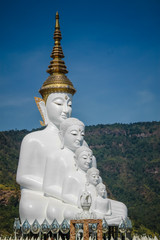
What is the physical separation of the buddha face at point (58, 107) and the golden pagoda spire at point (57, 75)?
0.21 meters

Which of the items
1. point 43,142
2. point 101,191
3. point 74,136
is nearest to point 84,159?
point 74,136

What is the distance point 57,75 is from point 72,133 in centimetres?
232

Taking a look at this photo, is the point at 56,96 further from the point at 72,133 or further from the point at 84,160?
the point at 84,160

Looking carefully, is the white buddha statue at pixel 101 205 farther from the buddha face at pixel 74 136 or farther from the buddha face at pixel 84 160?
the buddha face at pixel 74 136

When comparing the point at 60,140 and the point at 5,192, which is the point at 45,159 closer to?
the point at 60,140

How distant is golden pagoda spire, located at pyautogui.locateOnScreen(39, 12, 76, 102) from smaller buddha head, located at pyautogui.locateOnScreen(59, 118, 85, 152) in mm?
1281

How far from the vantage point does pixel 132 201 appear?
144 ft

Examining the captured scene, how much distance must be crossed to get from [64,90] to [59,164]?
8.63 ft

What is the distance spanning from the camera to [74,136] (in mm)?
14617

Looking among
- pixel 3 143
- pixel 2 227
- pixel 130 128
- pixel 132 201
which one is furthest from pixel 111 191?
pixel 130 128

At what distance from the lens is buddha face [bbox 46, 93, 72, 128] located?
15.3 meters

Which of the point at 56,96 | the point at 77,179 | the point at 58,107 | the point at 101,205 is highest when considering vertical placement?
the point at 56,96

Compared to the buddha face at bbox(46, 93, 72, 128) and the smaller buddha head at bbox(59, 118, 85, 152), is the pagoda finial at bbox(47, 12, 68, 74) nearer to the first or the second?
the buddha face at bbox(46, 93, 72, 128)

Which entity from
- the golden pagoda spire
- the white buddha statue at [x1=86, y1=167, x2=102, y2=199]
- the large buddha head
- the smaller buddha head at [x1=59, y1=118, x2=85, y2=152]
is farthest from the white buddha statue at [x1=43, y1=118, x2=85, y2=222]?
the golden pagoda spire
